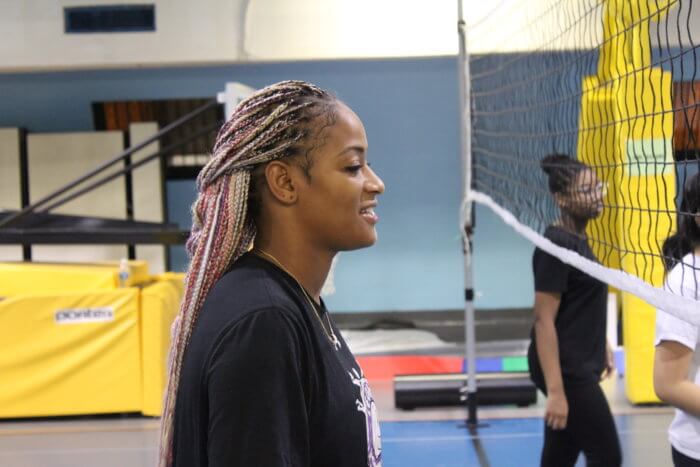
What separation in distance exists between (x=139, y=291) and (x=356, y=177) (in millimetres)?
4623

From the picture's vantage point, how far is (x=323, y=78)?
9562 mm

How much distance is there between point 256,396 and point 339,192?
356 millimetres

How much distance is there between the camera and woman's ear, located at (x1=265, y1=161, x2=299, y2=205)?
125 cm

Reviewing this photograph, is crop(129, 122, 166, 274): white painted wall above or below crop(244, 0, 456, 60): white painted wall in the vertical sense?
below

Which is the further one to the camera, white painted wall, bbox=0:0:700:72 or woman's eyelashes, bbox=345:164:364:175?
white painted wall, bbox=0:0:700:72

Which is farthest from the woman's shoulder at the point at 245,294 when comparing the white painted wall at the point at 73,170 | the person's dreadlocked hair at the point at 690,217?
the white painted wall at the point at 73,170

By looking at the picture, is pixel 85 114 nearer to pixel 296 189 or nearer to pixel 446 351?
pixel 446 351

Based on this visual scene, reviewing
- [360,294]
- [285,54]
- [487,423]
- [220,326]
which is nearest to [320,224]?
[220,326]

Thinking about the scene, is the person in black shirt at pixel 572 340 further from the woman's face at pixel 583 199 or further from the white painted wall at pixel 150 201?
the white painted wall at pixel 150 201

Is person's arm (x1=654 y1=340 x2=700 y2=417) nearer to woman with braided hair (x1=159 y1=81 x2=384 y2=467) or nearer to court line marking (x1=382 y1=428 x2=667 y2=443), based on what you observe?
woman with braided hair (x1=159 y1=81 x2=384 y2=467)

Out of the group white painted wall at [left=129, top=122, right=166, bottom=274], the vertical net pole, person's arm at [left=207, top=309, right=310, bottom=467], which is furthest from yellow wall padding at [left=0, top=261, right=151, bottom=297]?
person's arm at [left=207, top=309, right=310, bottom=467]

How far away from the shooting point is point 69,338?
220 inches

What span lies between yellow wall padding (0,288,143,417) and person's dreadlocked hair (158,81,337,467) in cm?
444

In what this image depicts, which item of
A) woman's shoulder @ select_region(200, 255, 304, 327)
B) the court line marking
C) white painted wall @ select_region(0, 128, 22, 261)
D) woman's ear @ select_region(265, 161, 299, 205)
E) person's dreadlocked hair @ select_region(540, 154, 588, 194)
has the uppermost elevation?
white painted wall @ select_region(0, 128, 22, 261)
